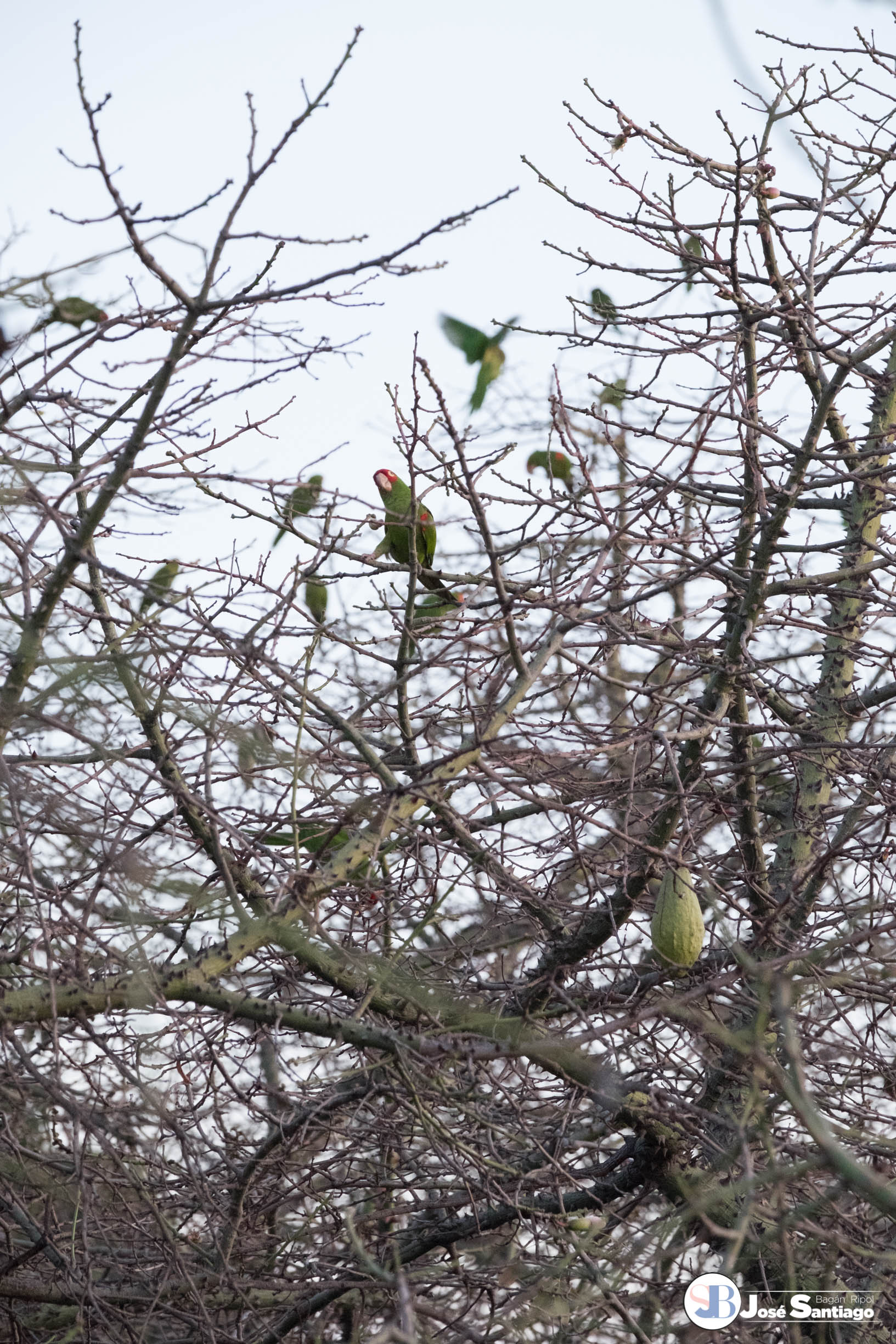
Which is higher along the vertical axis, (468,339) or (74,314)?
(468,339)

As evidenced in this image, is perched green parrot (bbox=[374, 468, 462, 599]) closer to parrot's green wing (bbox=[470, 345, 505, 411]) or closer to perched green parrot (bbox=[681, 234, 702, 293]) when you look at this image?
parrot's green wing (bbox=[470, 345, 505, 411])

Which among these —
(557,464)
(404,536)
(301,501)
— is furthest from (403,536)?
(301,501)

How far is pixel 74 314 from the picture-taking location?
2852 mm

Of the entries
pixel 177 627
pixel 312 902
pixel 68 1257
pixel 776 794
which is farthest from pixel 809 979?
pixel 776 794

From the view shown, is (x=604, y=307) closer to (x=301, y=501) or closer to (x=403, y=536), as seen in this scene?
(x=403, y=536)

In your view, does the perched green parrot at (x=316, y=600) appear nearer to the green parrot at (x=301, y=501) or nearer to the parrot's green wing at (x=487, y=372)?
the green parrot at (x=301, y=501)

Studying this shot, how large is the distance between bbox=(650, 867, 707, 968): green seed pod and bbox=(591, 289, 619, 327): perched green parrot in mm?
1683

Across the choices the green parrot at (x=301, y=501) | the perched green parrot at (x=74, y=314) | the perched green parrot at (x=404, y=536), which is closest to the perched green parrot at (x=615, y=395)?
the perched green parrot at (x=404, y=536)

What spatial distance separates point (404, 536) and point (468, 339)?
1.16m

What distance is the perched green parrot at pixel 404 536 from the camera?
11.7ft

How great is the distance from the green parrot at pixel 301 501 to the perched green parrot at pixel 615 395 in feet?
2.95

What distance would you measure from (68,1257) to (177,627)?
1721 millimetres

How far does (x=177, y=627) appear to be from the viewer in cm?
246

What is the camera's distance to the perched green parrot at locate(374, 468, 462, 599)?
356cm
